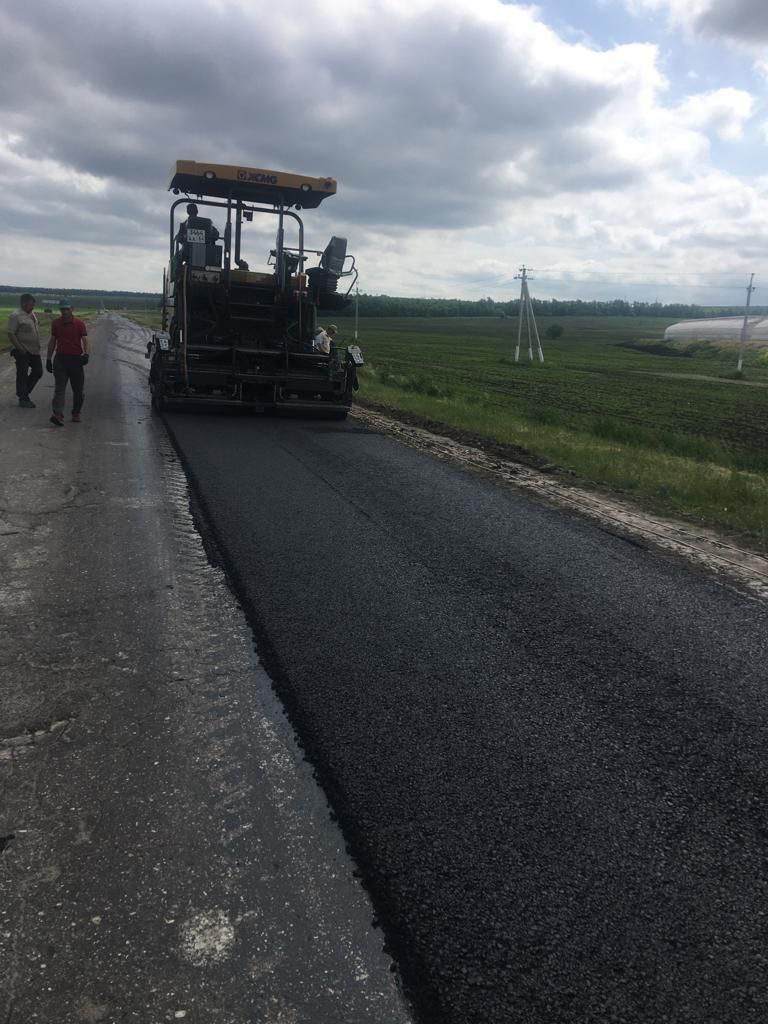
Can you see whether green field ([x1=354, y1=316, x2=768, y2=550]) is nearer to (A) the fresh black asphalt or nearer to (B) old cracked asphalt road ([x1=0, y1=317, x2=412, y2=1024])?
(A) the fresh black asphalt

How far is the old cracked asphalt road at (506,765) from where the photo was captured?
2.04m

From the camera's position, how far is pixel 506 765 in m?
2.99

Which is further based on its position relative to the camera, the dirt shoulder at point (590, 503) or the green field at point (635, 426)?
the green field at point (635, 426)

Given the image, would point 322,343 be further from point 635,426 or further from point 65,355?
point 635,426

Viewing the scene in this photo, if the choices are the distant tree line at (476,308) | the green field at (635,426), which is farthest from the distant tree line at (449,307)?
the green field at (635,426)

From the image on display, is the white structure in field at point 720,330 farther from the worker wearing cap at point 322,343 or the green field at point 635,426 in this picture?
the worker wearing cap at point 322,343

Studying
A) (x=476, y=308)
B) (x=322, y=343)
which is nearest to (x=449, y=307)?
(x=476, y=308)

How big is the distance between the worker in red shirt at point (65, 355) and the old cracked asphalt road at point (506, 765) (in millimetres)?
5810

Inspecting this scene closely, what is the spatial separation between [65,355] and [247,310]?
3165 mm

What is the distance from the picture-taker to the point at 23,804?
2.64 metres

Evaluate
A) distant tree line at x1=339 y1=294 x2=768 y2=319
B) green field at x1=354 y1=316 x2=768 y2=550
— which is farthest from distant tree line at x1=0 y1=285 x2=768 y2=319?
green field at x1=354 y1=316 x2=768 y2=550

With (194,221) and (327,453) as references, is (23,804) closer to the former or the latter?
(327,453)

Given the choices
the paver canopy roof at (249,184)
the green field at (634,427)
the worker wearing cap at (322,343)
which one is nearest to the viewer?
the green field at (634,427)

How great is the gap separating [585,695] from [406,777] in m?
1.11
